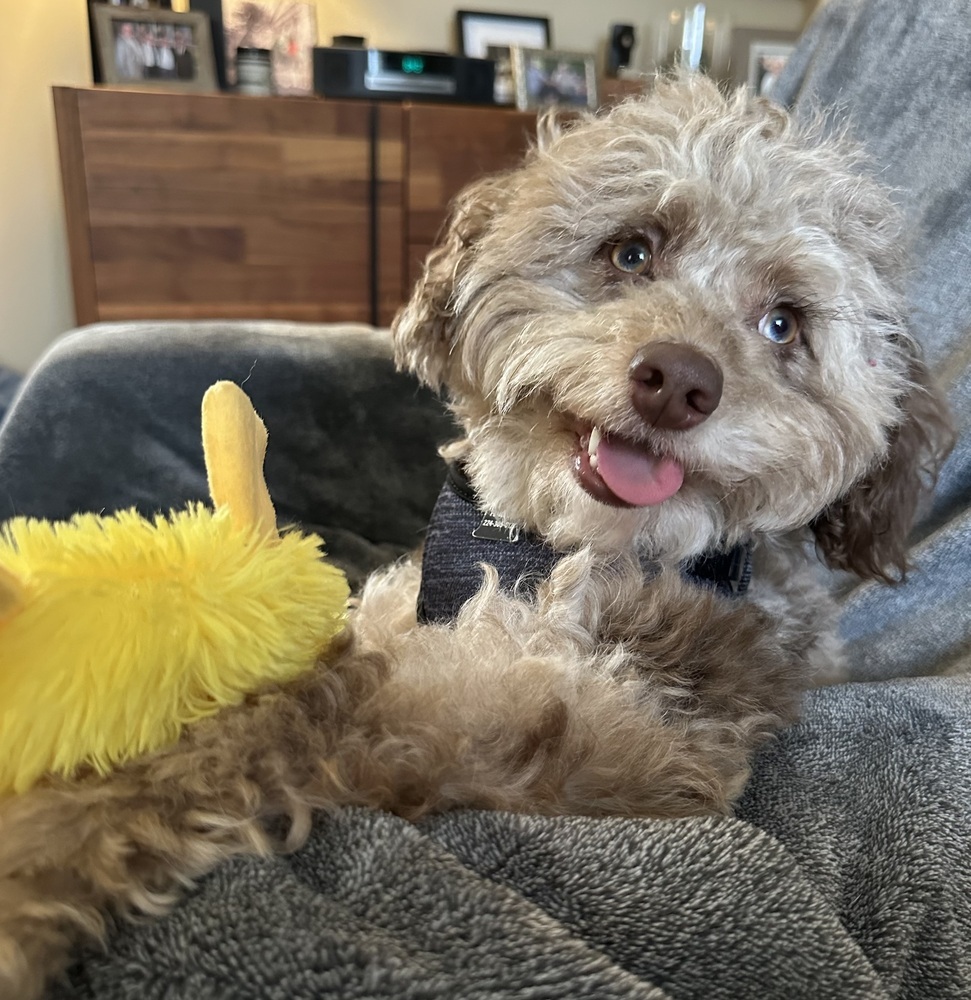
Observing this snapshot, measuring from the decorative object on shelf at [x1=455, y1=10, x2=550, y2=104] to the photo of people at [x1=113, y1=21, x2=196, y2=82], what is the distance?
1.08m

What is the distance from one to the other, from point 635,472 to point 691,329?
6.1 inches

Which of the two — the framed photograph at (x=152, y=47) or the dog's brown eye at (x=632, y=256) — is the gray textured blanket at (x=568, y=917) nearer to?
the dog's brown eye at (x=632, y=256)

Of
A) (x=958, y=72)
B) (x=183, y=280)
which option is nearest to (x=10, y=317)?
(x=183, y=280)

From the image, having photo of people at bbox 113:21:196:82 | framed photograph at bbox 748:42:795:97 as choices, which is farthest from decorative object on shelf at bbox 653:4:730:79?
photo of people at bbox 113:21:196:82

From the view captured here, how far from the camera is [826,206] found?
975 millimetres

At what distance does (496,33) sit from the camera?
3.53m

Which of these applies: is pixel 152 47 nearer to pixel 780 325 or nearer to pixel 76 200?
pixel 76 200

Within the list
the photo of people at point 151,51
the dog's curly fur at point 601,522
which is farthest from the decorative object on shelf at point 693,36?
the dog's curly fur at point 601,522

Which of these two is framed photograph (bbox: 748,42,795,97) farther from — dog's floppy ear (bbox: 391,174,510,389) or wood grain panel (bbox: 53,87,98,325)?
dog's floppy ear (bbox: 391,174,510,389)

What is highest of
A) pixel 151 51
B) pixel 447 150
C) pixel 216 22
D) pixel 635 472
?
pixel 216 22

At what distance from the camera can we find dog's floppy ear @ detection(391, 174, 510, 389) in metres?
1.08

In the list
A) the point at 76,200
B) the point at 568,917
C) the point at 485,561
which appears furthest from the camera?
the point at 76,200

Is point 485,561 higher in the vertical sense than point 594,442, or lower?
lower

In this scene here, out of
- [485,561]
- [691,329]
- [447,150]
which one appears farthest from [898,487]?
[447,150]
